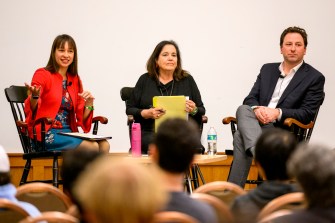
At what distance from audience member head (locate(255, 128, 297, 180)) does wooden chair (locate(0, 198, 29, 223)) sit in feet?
2.70

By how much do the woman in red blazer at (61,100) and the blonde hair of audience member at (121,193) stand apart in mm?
3263

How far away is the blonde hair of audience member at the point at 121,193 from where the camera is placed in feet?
3.83

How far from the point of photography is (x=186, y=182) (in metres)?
4.55

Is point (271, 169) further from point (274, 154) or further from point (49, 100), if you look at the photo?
point (49, 100)

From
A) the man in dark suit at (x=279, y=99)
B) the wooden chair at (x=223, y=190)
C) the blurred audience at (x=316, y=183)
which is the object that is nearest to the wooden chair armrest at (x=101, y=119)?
the man in dark suit at (x=279, y=99)

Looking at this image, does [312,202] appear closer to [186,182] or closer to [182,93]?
[186,182]

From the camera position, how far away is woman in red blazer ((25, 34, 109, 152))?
14.8ft

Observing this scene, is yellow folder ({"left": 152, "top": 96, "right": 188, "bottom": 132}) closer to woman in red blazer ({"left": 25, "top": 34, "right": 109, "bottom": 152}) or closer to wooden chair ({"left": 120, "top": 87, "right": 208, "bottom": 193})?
wooden chair ({"left": 120, "top": 87, "right": 208, "bottom": 193})

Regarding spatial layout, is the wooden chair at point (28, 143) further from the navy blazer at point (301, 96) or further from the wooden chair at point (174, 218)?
the wooden chair at point (174, 218)

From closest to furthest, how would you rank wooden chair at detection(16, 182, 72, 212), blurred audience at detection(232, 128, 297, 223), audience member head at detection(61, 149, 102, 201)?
audience member head at detection(61, 149, 102, 201), blurred audience at detection(232, 128, 297, 223), wooden chair at detection(16, 182, 72, 212)

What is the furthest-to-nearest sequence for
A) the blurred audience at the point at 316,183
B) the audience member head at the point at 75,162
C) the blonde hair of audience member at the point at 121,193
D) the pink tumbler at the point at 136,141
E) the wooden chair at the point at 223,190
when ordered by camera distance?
the pink tumbler at the point at 136,141, the wooden chair at the point at 223,190, the audience member head at the point at 75,162, the blurred audience at the point at 316,183, the blonde hair of audience member at the point at 121,193

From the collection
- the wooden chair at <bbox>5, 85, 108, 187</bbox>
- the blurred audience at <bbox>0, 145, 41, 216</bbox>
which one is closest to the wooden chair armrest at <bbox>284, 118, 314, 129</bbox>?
the wooden chair at <bbox>5, 85, 108, 187</bbox>

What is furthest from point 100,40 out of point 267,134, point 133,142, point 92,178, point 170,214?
point 92,178

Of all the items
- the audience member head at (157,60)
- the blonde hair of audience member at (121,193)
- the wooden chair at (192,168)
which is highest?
the audience member head at (157,60)
